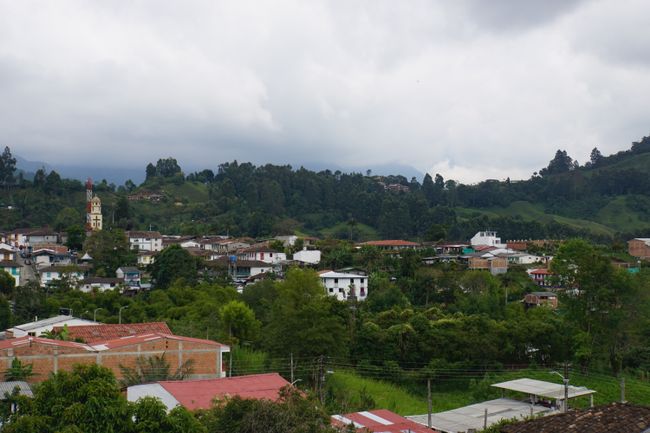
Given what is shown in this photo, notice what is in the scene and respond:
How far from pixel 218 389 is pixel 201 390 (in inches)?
17.7

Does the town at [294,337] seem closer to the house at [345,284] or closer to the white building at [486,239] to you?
the house at [345,284]

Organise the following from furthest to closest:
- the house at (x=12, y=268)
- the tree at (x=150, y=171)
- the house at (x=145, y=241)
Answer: the tree at (x=150, y=171) → the house at (x=145, y=241) → the house at (x=12, y=268)

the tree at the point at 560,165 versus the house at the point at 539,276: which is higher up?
the tree at the point at 560,165

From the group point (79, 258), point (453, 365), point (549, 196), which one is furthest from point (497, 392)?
point (549, 196)

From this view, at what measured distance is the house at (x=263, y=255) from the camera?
5197 centimetres

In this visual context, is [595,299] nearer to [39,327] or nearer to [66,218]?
[39,327]

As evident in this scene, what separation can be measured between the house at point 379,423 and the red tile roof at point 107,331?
33.3 ft

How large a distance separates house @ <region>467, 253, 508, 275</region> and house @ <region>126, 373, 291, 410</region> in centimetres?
3410

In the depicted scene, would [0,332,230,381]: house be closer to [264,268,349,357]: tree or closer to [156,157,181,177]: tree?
[264,268,349,357]: tree

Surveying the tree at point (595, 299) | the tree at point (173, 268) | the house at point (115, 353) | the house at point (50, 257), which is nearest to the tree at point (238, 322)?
the house at point (115, 353)

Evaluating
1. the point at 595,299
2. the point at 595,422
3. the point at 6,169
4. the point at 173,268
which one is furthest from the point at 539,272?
the point at 6,169

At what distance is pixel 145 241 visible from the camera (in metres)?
57.4

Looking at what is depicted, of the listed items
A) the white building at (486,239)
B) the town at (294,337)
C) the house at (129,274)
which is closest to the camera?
the town at (294,337)

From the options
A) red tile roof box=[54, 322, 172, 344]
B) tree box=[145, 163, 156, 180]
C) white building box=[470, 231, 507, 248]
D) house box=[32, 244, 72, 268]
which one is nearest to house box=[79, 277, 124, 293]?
house box=[32, 244, 72, 268]
